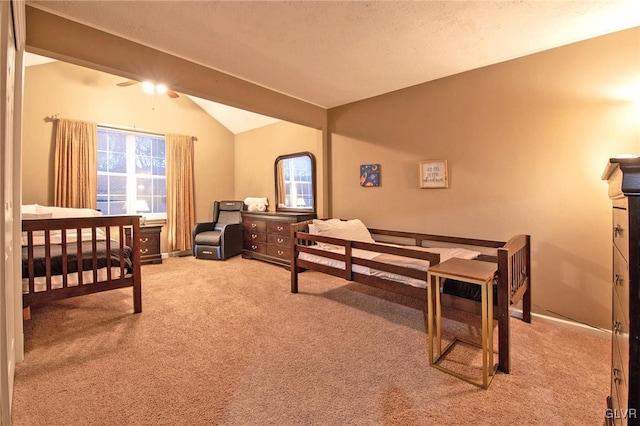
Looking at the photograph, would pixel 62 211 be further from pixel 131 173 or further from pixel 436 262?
pixel 436 262

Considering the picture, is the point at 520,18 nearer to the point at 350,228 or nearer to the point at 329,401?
the point at 350,228

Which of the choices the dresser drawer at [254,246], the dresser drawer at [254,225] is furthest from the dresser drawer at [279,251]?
the dresser drawer at [254,225]

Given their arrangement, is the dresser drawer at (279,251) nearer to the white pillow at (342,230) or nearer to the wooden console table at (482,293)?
the white pillow at (342,230)

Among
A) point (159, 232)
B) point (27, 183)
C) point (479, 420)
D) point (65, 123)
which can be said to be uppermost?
point (65, 123)

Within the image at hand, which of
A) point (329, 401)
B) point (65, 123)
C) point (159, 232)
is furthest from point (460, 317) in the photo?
point (65, 123)

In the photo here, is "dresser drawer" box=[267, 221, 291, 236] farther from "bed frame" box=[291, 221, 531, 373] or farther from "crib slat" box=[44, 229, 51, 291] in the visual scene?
"crib slat" box=[44, 229, 51, 291]

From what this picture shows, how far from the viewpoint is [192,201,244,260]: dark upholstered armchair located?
4879 millimetres

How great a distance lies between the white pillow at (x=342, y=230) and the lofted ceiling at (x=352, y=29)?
5.34 ft

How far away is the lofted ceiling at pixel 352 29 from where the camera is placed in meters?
1.92

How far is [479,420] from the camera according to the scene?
140 cm

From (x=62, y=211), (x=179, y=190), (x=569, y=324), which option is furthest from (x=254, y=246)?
(x=569, y=324)

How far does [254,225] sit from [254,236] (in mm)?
186

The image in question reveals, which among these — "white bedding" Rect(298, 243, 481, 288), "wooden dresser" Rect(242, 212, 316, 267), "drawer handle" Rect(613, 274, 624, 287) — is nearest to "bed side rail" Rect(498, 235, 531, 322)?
"white bedding" Rect(298, 243, 481, 288)

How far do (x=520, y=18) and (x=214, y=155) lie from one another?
5198 mm
